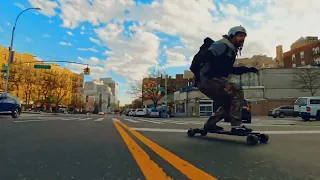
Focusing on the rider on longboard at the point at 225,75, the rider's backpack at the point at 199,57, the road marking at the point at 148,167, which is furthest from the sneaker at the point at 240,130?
the road marking at the point at 148,167

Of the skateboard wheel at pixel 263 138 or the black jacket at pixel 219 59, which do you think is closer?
the skateboard wheel at pixel 263 138

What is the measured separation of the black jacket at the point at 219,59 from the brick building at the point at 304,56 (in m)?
70.0

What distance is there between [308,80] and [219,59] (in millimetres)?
42189

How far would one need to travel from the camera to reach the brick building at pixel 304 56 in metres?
65.3

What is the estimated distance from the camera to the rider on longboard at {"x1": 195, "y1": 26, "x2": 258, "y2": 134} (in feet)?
14.4

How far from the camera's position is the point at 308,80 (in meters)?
40.8

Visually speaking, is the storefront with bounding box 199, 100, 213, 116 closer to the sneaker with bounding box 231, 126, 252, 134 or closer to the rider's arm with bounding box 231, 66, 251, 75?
the rider's arm with bounding box 231, 66, 251, 75

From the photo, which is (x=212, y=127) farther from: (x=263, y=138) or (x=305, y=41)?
(x=305, y=41)

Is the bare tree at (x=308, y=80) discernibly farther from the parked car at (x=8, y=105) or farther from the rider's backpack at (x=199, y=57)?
the rider's backpack at (x=199, y=57)

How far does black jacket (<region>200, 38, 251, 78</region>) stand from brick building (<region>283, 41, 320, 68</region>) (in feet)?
230

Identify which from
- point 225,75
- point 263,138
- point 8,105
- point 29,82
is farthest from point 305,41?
point 263,138

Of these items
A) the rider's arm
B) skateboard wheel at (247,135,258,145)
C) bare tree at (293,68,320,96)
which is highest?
bare tree at (293,68,320,96)

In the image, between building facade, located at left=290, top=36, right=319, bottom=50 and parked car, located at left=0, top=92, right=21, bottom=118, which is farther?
building facade, located at left=290, top=36, right=319, bottom=50

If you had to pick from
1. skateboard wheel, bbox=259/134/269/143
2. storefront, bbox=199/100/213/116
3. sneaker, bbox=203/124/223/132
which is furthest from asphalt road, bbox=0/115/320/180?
storefront, bbox=199/100/213/116
